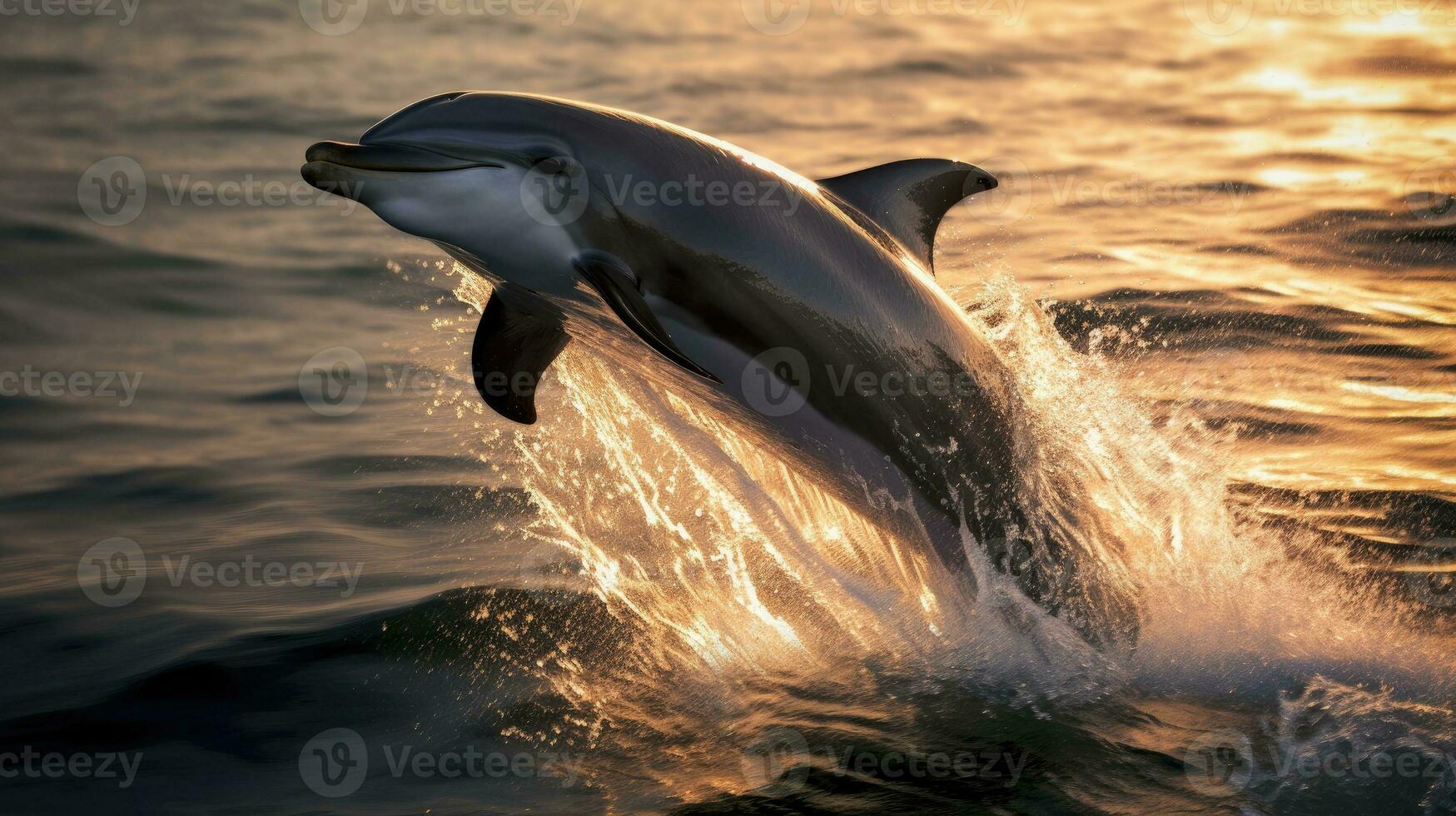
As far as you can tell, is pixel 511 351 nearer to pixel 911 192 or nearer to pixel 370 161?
pixel 370 161

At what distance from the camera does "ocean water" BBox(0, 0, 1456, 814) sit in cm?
422

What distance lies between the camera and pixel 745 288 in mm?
4262

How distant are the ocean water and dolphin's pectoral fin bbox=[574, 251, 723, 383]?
1.34 meters

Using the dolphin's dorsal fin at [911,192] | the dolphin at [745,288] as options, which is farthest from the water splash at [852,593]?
the dolphin's dorsal fin at [911,192]

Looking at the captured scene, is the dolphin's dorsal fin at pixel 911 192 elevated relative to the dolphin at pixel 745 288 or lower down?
elevated

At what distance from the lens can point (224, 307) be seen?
9.51 metres

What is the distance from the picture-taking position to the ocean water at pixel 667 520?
13.8 ft

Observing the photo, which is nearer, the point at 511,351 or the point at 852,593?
the point at 511,351

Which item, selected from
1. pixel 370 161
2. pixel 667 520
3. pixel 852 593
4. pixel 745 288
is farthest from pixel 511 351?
pixel 852 593

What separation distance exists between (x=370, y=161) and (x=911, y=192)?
214 cm

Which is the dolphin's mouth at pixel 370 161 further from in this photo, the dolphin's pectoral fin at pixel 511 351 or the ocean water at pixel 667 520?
the ocean water at pixel 667 520

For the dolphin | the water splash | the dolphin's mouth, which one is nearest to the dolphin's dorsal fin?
the dolphin

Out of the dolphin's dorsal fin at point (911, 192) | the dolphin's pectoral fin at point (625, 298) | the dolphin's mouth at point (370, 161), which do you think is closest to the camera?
the dolphin's mouth at point (370, 161)

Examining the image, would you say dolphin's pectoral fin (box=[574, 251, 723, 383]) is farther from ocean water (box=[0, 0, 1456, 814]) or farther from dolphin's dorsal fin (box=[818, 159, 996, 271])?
ocean water (box=[0, 0, 1456, 814])
